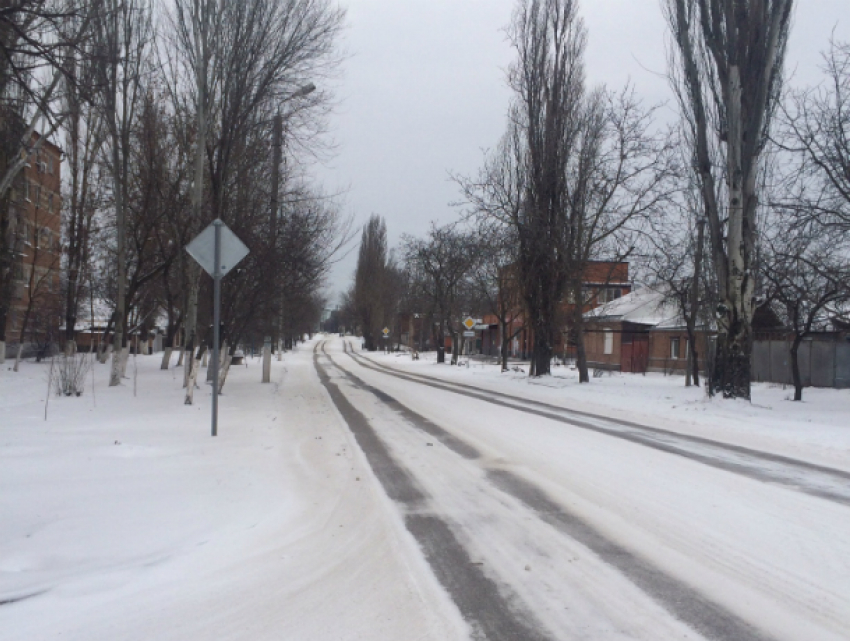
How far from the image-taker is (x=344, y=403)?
701 inches

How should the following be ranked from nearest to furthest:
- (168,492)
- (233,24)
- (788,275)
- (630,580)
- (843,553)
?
(630,580) → (843,553) → (168,492) → (233,24) → (788,275)

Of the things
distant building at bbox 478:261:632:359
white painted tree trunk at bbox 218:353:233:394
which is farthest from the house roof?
white painted tree trunk at bbox 218:353:233:394

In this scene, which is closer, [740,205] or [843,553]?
[843,553]

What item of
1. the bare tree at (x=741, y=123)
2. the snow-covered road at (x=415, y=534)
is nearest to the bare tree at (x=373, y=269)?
the bare tree at (x=741, y=123)

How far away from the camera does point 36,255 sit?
110ft

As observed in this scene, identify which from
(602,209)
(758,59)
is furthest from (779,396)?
(758,59)

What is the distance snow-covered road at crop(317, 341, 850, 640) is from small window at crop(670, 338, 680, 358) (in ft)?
107

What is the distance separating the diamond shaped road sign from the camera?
A: 33.2ft

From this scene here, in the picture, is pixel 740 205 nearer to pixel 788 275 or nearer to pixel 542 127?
pixel 788 275

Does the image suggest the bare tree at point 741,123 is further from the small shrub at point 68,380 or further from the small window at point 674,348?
the small window at point 674,348

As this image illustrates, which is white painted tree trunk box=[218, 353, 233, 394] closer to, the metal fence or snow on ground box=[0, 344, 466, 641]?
snow on ground box=[0, 344, 466, 641]

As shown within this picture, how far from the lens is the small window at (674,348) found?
138 feet

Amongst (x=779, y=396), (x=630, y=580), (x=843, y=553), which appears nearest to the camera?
(x=630, y=580)

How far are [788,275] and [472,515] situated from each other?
1910 centimetres
